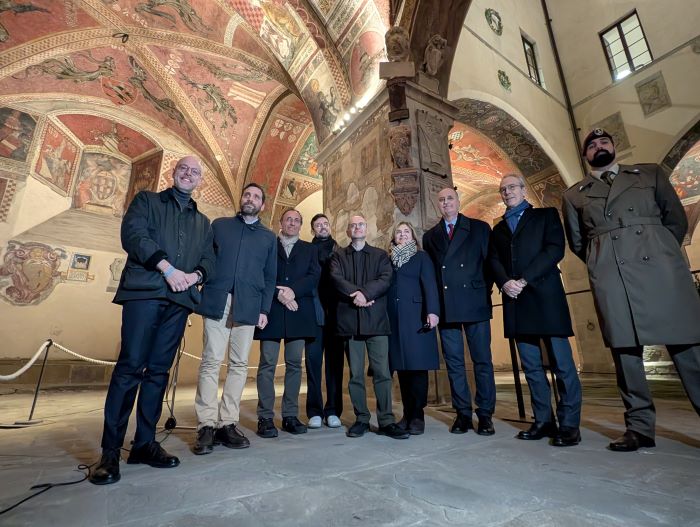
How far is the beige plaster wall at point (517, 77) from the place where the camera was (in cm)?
749

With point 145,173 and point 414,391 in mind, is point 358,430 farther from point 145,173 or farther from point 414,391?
point 145,173

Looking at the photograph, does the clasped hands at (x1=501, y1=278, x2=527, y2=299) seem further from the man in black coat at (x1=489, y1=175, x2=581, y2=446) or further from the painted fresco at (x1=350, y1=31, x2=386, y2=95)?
the painted fresco at (x1=350, y1=31, x2=386, y2=95)

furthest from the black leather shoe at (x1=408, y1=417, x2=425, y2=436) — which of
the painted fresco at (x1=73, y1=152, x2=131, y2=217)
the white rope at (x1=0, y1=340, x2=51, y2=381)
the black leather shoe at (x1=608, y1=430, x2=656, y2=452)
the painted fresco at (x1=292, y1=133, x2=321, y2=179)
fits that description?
the painted fresco at (x1=73, y1=152, x2=131, y2=217)

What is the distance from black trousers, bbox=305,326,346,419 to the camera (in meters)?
3.03

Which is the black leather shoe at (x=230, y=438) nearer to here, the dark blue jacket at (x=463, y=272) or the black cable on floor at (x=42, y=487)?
the black cable on floor at (x=42, y=487)

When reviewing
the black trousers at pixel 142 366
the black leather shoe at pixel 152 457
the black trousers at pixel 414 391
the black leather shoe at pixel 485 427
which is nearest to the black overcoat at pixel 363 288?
the black trousers at pixel 414 391

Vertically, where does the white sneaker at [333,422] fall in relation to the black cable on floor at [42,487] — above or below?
above

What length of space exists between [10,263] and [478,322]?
1119cm

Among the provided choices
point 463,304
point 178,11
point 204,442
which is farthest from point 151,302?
point 178,11

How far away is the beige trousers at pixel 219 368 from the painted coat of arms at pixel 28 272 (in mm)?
9729

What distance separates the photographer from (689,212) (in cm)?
1285

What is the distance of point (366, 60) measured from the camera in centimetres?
645

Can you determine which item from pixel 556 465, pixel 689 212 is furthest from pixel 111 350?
pixel 689 212

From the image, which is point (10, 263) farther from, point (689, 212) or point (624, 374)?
point (689, 212)
